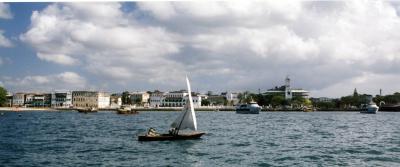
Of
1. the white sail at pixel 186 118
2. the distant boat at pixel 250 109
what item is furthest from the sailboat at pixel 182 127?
the distant boat at pixel 250 109

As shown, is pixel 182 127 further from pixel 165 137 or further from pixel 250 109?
pixel 250 109

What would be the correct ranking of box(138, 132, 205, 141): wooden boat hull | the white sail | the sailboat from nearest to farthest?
box(138, 132, 205, 141): wooden boat hull → the sailboat → the white sail

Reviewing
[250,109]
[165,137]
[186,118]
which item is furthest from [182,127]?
[250,109]

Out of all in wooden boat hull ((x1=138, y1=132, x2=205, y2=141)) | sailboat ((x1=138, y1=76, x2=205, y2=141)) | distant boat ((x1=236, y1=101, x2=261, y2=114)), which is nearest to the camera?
wooden boat hull ((x1=138, y1=132, x2=205, y2=141))

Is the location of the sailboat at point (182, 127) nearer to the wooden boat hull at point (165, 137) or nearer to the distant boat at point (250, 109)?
the wooden boat hull at point (165, 137)

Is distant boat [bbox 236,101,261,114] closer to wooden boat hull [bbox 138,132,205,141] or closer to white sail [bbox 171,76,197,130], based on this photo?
white sail [bbox 171,76,197,130]

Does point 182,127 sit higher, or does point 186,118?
point 186,118

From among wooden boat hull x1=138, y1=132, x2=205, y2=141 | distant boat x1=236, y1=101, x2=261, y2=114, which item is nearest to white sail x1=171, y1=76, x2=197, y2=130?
wooden boat hull x1=138, y1=132, x2=205, y2=141

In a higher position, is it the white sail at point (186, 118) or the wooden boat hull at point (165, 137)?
the white sail at point (186, 118)

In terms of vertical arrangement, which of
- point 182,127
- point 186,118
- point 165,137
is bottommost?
point 165,137

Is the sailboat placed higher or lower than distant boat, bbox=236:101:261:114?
lower

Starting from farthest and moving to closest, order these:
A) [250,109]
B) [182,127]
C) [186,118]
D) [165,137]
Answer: [250,109] < [182,127] < [186,118] < [165,137]

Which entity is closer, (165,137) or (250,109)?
(165,137)

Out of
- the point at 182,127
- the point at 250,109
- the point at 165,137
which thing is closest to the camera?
the point at 165,137
